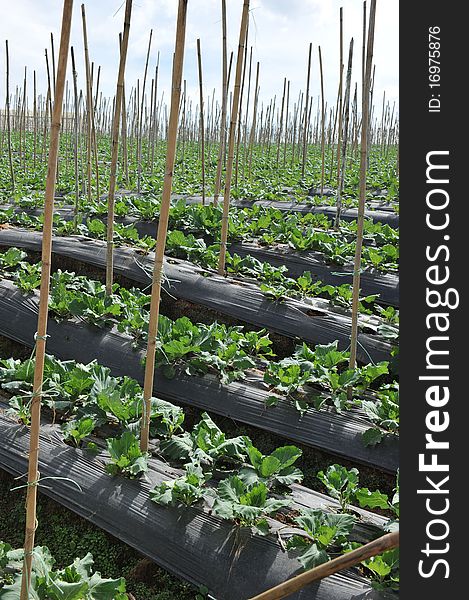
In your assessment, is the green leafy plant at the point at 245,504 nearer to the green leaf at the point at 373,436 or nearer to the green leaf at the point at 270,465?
the green leaf at the point at 270,465

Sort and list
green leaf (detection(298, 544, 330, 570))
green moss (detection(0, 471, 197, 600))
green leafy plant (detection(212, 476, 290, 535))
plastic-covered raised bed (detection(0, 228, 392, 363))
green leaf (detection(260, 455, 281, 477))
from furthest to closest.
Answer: plastic-covered raised bed (detection(0, 228, 392, 363)), green leaf (detection(260, 455, 281, 477)), green moss (detection(0, 471, 197, 600)), green leafy plant (detection(212, 476, 290, 535)), green leaf (detection(298, 544, 330, 570))

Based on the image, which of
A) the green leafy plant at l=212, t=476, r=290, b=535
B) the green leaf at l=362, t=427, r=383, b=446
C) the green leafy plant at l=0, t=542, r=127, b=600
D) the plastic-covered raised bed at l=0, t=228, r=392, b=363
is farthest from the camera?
the plastic-covered raised bed at l=0, t=228, r=392, b=363

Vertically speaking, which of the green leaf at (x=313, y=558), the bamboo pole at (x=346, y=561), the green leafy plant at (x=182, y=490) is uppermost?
the bamboo pole at (x=346, y=561)

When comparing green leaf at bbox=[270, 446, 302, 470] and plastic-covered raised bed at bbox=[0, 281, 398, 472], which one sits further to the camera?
plastic-covered raised bed at bbox=[0, 281, 398, 472]

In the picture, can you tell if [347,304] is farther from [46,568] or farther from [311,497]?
[46,568]

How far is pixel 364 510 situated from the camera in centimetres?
328

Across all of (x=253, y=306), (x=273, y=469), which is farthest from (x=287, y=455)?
(x=253, y=306)

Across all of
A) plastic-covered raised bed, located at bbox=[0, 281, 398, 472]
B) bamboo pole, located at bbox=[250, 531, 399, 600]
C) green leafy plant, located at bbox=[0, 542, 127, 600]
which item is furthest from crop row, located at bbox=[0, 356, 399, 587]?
bamboo pole, located at bbox=[250, 531, 399, 600]

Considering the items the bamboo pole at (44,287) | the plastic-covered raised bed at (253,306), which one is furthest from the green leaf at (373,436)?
the bamboo pole at (44,287)

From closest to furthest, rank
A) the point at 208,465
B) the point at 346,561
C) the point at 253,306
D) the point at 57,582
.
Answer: the point at 346,561 < the point at 57,582 < the point at 208,465 < the point at 253,306

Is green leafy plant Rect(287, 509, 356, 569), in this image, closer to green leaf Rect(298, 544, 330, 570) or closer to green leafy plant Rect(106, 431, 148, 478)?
green leaf Rect(298, 544, 330, 570)

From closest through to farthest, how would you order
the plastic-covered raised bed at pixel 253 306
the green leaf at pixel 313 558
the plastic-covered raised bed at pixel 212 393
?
the green leaf at pixel 313 558
the plastic-covered raised bed at pixel 212 393
the plastic-covered raised bed at pixel 253 306

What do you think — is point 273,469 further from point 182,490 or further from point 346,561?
point 346,561

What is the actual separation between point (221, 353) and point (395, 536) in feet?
10.9
